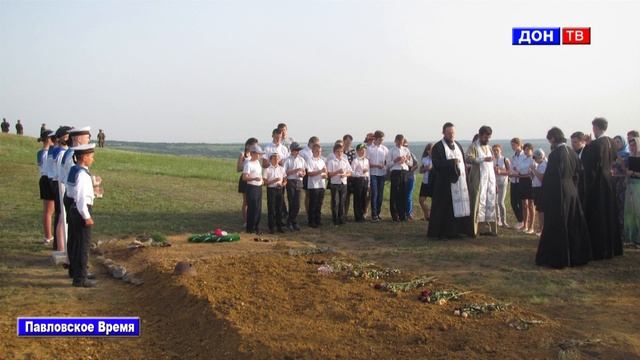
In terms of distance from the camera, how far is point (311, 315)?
264 inches

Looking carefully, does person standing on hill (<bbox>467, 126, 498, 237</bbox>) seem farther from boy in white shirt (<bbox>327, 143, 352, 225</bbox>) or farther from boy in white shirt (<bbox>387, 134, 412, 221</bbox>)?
boy in white shirt (<bbox>327, 143, 352, 225</bbox>)

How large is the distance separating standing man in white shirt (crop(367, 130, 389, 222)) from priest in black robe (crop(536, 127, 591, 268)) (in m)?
4.99

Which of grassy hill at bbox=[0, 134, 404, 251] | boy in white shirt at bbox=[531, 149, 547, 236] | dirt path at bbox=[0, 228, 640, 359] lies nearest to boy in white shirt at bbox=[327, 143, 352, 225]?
grassy hill at bbox=[0, 134, 404, 251]

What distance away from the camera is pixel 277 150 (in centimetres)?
1345

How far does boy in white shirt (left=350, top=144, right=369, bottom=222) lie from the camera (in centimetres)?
1422

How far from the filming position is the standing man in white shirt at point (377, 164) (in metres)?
14.5

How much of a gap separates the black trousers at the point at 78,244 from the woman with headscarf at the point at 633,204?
9299mm

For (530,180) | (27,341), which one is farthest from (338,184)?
(27,341)

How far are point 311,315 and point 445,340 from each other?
1535 millimetres

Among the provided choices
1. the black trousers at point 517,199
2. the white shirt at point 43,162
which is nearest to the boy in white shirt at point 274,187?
the white shirt at point 43,162

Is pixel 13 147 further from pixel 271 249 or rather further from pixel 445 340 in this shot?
pixel 445 340

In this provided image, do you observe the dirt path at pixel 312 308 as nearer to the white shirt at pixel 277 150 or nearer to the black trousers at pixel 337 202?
the white shirt at pixel 277 150

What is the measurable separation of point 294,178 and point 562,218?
5614mm

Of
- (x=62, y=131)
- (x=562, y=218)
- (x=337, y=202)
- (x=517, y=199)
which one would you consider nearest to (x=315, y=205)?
(x=337, y=202)
